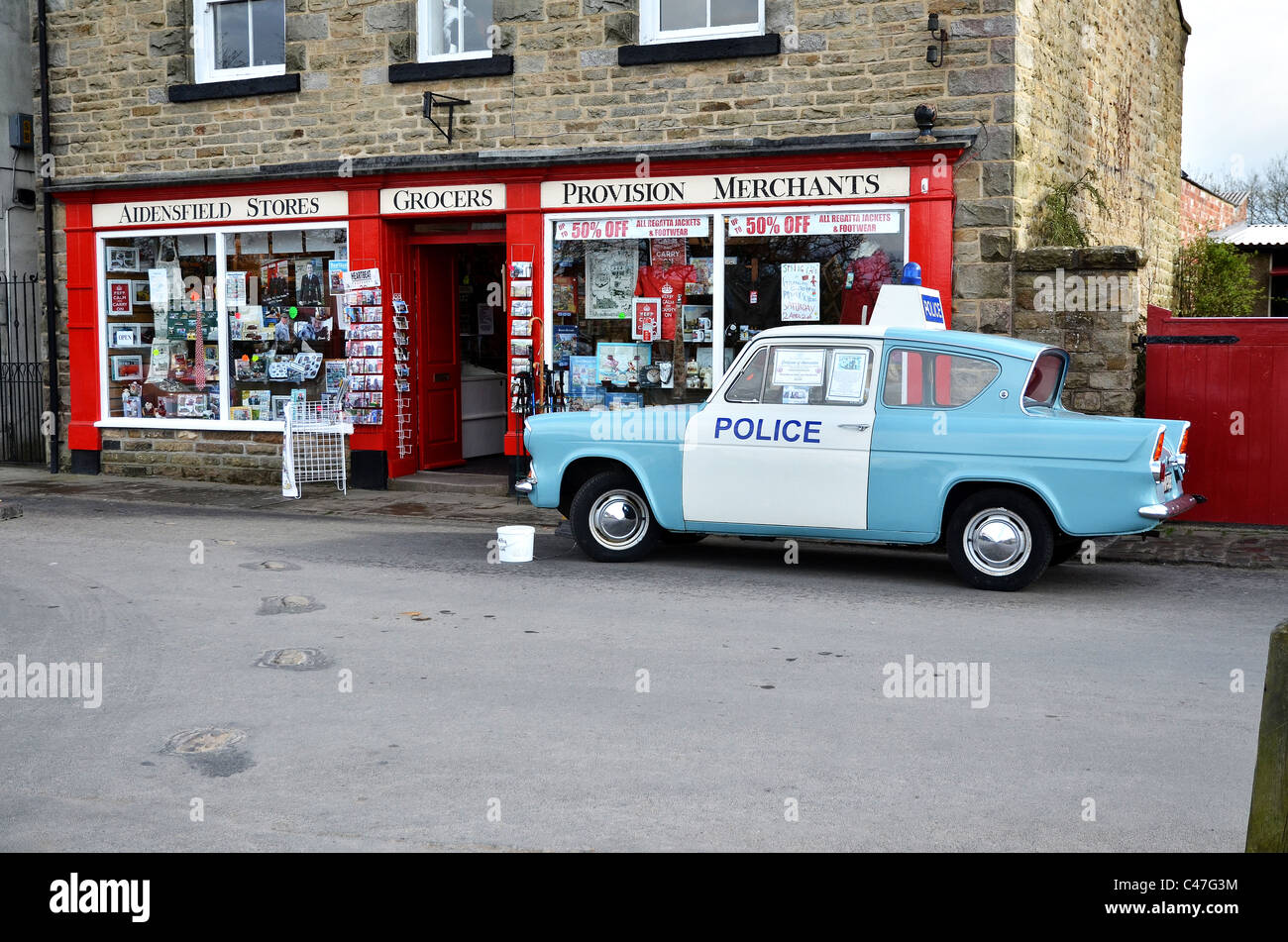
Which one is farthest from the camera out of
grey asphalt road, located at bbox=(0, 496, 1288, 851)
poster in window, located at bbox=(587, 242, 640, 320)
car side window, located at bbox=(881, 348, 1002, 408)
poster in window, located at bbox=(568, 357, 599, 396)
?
poster in window, located at bbox=(568, 357, 599, 396)

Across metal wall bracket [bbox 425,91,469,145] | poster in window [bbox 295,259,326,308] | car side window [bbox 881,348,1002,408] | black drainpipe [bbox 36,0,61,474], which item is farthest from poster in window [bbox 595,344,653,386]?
black drainpipe [bbox 36,0,61,474]

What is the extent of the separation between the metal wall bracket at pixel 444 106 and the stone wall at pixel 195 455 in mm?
3795

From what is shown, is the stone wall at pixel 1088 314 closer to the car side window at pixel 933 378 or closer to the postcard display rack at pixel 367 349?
the car side window at pixel 933 378

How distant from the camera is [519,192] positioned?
13984 mm

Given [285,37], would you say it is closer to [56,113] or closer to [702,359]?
[56,113]

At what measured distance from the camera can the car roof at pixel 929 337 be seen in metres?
9.38

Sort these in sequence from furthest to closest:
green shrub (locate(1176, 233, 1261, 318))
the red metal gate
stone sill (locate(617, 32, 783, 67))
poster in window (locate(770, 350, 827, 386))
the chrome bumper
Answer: green shrub (locate(1176, 233, 1261, 318)) → stone sill (locate(617, 32, 783, 67)) → the red metal gate → poster in window (locate(770, 350, 827, 386)) → the chrome bumper

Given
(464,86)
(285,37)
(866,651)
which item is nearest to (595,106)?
(464,86)

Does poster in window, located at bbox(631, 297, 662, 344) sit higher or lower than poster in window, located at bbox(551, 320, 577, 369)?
higher

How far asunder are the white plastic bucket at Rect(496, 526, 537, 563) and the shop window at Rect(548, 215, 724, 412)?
3.43m

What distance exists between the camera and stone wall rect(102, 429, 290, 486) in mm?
15312

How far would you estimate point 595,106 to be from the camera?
1364 centimetres

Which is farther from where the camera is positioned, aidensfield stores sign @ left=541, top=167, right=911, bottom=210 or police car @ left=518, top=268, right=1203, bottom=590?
aidensfield stores sign @ left=541, top=167, right=911, bottom=210

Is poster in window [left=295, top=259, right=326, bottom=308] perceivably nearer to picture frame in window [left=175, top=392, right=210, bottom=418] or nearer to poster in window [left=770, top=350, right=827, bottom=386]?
picture frame in window [left=175, top=392, right=210, bottom=418]
